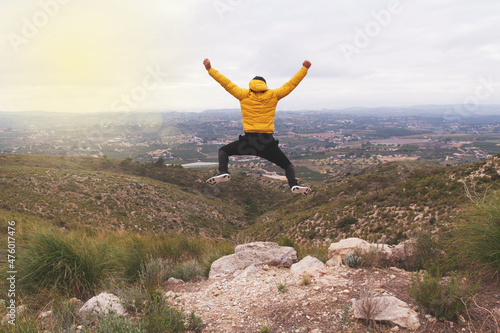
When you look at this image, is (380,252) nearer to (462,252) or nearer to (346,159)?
(462,252)

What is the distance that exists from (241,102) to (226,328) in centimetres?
410

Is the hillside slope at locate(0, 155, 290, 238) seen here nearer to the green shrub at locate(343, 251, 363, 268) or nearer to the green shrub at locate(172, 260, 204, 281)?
the green shrub at locate(172, 260, 204, 281)

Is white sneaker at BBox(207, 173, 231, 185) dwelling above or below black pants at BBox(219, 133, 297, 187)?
below

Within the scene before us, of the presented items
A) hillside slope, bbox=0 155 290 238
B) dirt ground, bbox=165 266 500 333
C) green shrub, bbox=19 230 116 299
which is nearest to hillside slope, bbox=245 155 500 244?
dirt ground, bbox=165 266 500 333

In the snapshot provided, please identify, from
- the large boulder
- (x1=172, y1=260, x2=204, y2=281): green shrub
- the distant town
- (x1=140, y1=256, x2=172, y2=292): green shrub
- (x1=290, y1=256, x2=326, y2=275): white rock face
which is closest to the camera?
(x1=140, y1=256, x2=172, y2=292): green shrub

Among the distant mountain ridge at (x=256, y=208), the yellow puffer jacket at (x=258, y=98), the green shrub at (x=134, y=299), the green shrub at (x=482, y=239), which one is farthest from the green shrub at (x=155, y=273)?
the distant mountain ridge at (x=256, y=208)

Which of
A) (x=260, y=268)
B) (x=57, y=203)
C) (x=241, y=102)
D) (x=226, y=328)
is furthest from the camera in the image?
(x=57, y=203)

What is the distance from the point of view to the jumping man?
208 inches

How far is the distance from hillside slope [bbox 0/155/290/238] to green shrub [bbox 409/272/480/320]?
1724 cm

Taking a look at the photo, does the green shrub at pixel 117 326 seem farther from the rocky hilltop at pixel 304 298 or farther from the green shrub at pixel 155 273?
the green shrub at pixel 155 273

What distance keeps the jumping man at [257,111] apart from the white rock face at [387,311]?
7.89ft

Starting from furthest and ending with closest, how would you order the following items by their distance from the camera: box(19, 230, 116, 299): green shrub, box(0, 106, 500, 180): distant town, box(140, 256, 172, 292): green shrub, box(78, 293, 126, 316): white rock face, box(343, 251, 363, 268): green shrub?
box(0, 106, 500, 180): distant town, box(343, 251, 363, 268): green shrub, box(140, 256, 172, 292): green shrub, box(19, 230, 116, 299): green shrub, box(78, 293, 126, 316): white rock face

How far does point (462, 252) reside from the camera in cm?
412

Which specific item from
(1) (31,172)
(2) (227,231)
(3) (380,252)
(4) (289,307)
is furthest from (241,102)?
(1) (31,172)
